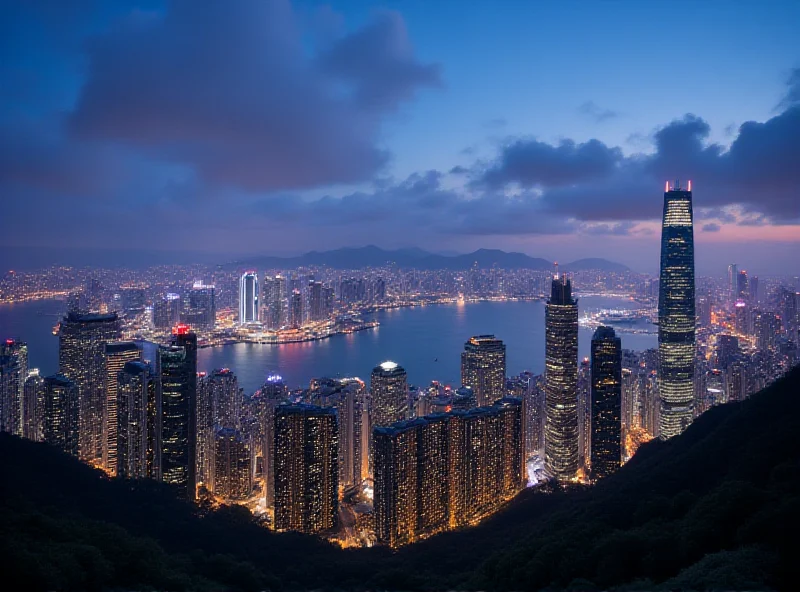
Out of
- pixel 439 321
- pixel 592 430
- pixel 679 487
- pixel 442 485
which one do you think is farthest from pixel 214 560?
pixel 439 321

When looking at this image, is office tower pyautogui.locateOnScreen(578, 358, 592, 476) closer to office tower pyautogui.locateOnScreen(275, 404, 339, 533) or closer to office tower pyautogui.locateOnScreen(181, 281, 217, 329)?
office tower pyautogui.locateOnScreen(275, 404, 339, 533)

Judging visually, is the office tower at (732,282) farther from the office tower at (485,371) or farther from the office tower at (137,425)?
the office tower at (137,425)

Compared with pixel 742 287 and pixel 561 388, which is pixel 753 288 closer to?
pixel 742 287

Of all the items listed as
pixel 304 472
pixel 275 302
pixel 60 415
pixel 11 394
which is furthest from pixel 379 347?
pixel 304 472

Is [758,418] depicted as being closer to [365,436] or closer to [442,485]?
[442,485]

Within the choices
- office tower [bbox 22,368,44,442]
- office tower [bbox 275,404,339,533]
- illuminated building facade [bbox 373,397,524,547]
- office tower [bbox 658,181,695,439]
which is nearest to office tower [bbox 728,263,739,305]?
office tower [bbox 658,181,695,439]

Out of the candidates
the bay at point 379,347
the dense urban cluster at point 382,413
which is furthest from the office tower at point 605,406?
the bay at point 379,347
